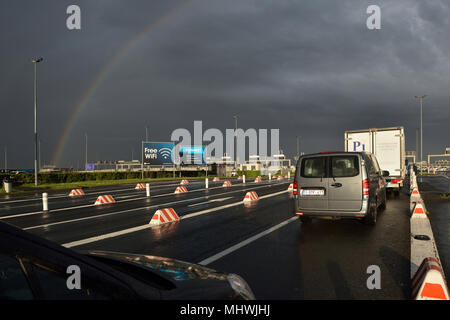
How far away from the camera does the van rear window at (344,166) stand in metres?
7.92

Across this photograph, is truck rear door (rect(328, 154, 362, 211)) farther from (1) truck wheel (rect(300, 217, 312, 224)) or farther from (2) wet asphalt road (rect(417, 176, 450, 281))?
(2) wet asphalt road (rect(417, 176, 450, 281))

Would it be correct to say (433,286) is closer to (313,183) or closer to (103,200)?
(313,183)

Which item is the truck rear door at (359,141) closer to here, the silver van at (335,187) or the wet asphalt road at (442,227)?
the wet asphalt road at (442,227)

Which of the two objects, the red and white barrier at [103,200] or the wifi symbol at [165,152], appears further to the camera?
the wifi symbol at [165,152]

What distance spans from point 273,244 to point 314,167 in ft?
8.52

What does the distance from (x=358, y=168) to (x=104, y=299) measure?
7408 mm

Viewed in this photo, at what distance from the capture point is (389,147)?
15492 millimetres

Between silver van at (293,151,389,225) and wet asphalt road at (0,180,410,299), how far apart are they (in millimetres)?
523

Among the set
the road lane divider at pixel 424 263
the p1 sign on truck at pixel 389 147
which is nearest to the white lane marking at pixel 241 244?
the road lane divider at pixel 424 263

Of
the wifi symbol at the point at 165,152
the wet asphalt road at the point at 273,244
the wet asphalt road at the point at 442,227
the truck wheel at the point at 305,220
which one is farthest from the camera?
the wifi symbol at the point at 165,152

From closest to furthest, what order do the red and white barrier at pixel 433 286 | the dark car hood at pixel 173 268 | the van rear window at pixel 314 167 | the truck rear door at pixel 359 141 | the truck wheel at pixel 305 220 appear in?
the dark car hood at pixel 173 268, the red and white barrier at pixel 433 286, the van rear window at pixel 314 167, the truck wheel at pixel 305 220, the truck rear door at pixel 359 141

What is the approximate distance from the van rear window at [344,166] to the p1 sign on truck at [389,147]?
876 cm

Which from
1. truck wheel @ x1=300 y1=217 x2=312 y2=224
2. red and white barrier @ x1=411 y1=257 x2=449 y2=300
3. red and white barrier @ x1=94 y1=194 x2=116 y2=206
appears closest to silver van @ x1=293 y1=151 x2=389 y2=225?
truck wheel @ x1=300 y1=217 x2=312 y2=224
